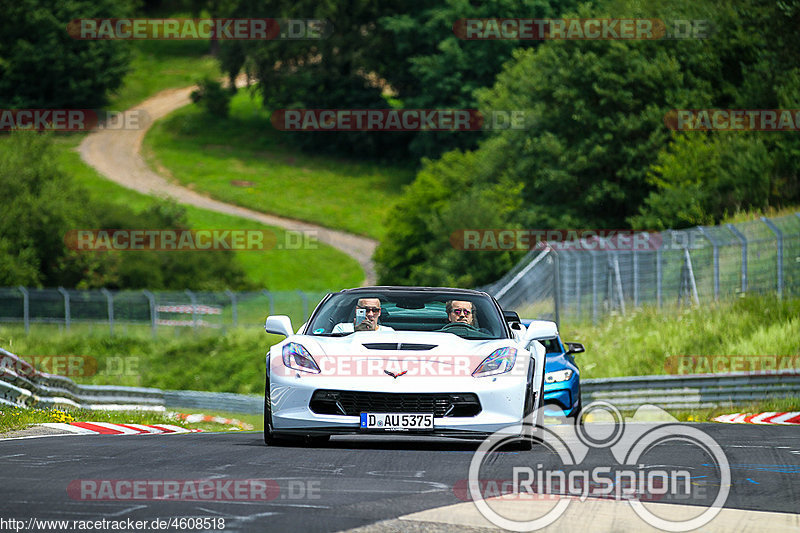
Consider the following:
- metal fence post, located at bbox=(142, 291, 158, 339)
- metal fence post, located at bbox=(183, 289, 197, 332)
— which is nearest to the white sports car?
metal fence post, located at bbox=(183, 289, 197, 332)

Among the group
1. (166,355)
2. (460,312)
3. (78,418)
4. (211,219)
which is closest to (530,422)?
(460,312)

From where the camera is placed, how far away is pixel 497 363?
10.8m

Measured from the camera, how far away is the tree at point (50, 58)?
96.4 metres

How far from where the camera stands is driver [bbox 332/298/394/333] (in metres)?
11.4

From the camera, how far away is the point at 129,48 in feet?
336

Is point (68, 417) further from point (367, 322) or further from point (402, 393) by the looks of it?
point (402, 393)

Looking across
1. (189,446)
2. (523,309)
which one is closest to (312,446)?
(189,446)

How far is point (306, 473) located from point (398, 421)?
4.95 ft

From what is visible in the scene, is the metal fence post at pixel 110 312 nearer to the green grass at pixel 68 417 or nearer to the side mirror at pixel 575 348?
the green grass at pixel 68 417

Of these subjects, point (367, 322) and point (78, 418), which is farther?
point (78, 418)

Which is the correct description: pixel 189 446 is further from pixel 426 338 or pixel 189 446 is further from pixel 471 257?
pixel 471 257

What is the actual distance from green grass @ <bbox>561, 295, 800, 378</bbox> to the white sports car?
518 inches

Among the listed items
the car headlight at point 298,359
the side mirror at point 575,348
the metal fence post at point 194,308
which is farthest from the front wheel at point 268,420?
the metal fence post at point 194,308

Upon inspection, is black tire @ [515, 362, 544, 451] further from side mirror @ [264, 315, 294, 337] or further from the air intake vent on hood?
side mirror @ [264, 315, 294, 337]
